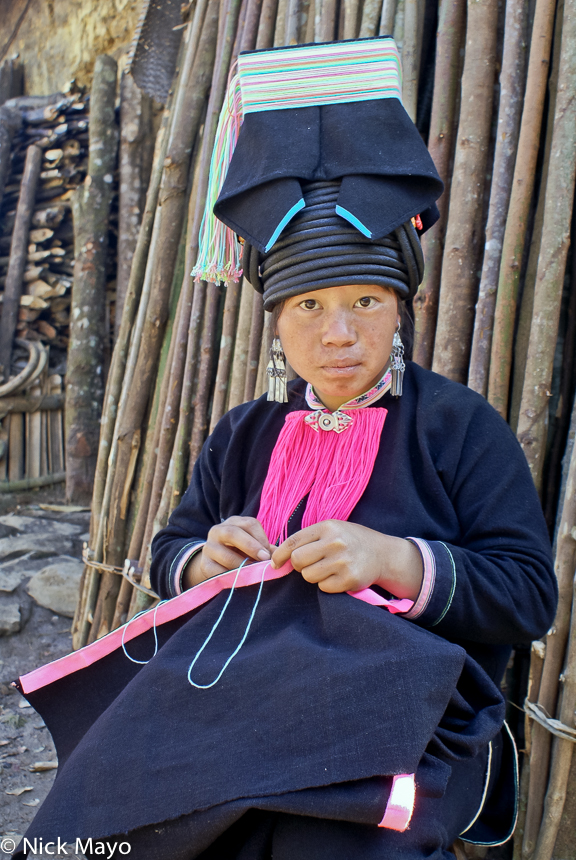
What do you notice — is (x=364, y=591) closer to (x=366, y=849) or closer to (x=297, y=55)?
(x=366, y=849)

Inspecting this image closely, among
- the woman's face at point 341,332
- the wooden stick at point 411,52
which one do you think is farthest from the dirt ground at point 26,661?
the wooden stick at point 411,52

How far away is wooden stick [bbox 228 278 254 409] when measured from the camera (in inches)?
106

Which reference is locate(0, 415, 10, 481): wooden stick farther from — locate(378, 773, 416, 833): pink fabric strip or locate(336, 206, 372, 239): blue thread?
locate(378, 773, 416, 833): pink fabric strip

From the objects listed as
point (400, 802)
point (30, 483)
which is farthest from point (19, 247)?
point (400, 802)

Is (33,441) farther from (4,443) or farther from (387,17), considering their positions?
(387,17)

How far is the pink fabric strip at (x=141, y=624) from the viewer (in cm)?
124

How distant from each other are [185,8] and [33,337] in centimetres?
333

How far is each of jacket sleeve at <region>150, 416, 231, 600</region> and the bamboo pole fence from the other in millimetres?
858

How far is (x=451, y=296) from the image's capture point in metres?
2.09

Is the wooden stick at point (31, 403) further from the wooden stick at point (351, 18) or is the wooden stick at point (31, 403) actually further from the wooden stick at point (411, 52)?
the wooden stick at point (411, 52)

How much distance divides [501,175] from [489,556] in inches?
52.3

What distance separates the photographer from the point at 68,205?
574 cm

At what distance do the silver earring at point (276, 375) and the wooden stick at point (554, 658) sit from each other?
2.61 feet

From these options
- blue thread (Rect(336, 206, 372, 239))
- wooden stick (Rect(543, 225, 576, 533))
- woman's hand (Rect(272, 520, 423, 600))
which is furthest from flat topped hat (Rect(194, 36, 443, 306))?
wooden stick (Rect(543, 225, 576, 533))
